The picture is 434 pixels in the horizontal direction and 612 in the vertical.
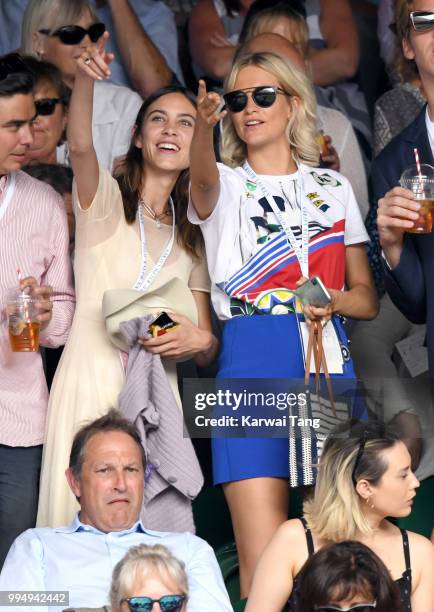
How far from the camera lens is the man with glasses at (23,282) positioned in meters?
5.01

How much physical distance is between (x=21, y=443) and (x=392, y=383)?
1617 mm

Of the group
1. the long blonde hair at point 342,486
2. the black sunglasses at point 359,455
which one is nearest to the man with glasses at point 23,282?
the long blonde hair at point 342,486

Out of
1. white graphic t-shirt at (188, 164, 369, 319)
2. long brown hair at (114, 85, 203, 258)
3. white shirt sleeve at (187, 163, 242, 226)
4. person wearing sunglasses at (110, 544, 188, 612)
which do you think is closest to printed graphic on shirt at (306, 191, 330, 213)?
white graphic t-shirt at (188, 164, 369, 319)

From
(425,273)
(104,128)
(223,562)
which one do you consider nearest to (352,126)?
(104,128)

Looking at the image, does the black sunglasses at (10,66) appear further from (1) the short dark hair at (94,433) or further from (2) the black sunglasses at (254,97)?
(1) the short dark hair at (94,433)

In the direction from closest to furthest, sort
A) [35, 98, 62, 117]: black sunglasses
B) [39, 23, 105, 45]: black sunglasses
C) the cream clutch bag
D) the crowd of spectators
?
the crowd of spectators, the cream clutch bag, [35, 98, 62, 117]: black sunglasses, [39, 23, 105, 45]: black sunglasses

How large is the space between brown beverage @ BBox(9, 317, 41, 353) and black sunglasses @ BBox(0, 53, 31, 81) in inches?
35.7

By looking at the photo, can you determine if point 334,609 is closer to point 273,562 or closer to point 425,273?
point 273,562

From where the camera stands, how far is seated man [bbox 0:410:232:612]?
14.7 feet

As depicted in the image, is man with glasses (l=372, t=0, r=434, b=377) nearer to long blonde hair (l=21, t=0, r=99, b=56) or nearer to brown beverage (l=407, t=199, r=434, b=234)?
brown beverage (l=407, t=199, r=434, b=234)

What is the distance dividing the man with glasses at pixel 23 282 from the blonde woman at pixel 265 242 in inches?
21.0

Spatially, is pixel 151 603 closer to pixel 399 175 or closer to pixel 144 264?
pixel 144 264

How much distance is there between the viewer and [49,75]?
19.7ft

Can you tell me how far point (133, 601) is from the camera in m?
4.05
